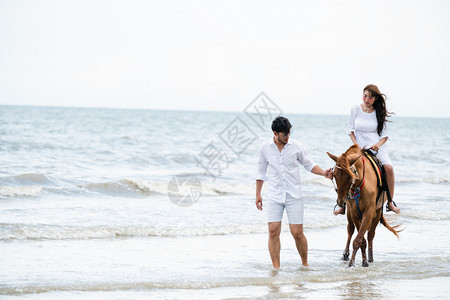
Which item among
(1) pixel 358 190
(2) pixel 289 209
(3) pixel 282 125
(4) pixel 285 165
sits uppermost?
(3) pixel 282 125

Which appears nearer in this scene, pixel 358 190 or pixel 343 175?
pixel 343 175

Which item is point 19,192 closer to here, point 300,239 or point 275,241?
point 275,241

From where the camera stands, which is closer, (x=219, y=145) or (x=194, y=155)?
(x=194, y=155)

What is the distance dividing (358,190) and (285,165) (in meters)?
0.95

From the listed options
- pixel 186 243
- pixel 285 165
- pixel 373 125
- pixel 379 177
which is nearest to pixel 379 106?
pixel 373 125

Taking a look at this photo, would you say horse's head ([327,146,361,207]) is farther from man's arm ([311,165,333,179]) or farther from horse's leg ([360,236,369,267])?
horse's leg ([360,236,369,267])

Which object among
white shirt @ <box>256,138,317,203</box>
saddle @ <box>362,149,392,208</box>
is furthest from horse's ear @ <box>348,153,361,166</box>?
saddle @ <box>362,149,392,208</box>

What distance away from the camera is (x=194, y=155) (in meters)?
25.5

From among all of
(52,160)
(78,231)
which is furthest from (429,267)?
(52,160)

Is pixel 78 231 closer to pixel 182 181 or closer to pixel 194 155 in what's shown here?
pixel 182 181

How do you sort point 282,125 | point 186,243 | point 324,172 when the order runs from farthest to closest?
point 186,243 < point 324,172 < point 282,125

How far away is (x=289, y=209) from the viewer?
21.4 ft

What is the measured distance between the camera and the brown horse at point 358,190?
6.08 meters

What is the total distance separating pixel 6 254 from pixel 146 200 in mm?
Answer: 5883
